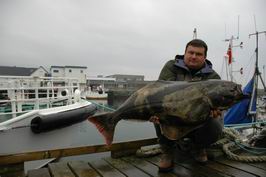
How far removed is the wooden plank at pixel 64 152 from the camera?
3.07 meters

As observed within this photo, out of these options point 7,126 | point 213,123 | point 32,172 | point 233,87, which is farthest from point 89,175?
point 7,126

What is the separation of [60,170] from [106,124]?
1.11 meters

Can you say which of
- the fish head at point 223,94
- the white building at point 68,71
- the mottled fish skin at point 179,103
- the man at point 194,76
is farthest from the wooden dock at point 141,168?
the white building at point 68,71

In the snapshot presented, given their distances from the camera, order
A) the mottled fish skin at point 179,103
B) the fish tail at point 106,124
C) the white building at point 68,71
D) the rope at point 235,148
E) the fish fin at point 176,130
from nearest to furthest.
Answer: the mottled fish skin at point 179,103 < the fish fin at point 176,130 < the fish tail at point 106,124 < the rope at point 235,148 < the white building at point 68,71

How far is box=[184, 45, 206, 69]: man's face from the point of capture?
3066 mm

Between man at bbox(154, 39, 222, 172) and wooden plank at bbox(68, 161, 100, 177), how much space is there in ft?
3.22

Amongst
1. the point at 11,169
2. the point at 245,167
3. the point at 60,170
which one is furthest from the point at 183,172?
the point at 11,169

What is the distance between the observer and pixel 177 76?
130 inches

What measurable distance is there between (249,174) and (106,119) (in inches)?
82.7

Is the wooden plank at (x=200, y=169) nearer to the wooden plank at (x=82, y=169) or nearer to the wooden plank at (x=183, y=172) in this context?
the wooden plank at (x=183, y=172)

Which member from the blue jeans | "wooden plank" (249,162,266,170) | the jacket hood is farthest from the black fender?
"wooden plank" (249,162,266,170)

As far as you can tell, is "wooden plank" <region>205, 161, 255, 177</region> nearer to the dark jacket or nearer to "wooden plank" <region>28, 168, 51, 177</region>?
the dark jacket

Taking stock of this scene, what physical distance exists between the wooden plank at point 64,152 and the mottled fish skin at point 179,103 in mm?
1079

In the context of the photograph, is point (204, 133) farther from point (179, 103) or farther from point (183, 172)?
point (179, 103)
